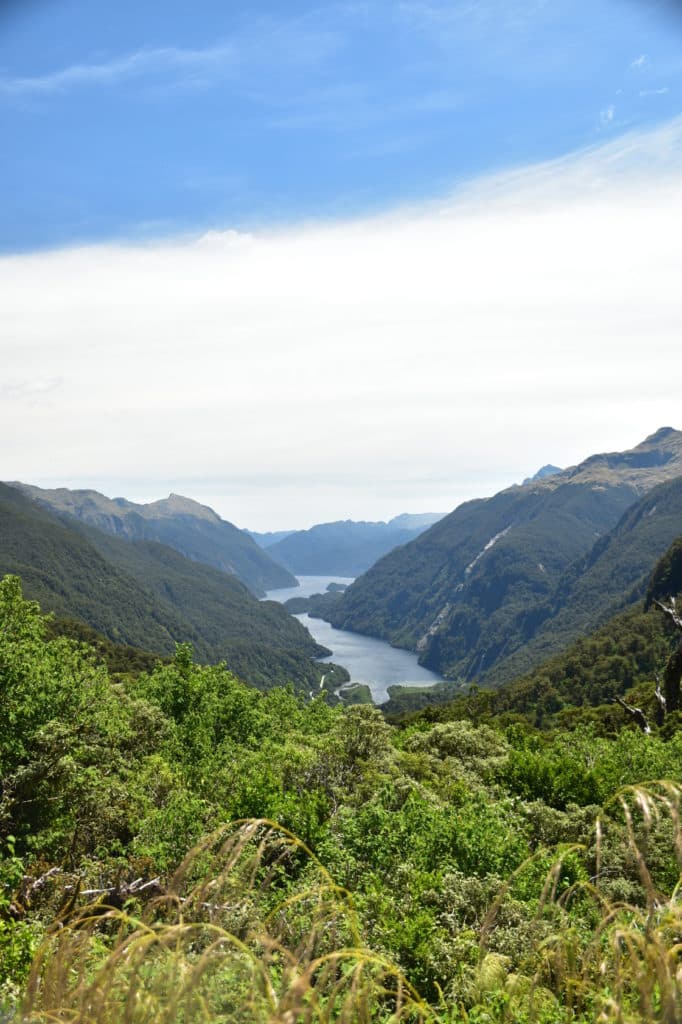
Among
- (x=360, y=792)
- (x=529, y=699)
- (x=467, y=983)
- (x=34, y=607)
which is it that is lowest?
(x=529, y=699)

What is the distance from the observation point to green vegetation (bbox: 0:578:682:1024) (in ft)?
17.1

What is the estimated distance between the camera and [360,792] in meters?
23.3

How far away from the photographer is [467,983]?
11.0 meters

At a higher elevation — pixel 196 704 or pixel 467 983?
pixel 467 983

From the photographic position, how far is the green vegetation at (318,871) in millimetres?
5199

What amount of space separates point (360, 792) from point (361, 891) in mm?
7634

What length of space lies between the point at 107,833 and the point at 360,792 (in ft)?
33.4

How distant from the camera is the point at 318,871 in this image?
52.0ft

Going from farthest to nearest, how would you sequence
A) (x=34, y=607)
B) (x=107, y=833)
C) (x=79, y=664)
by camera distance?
1. (x=79, y=664)
2. (x=34, y=607)
3. (x=107, y=833)

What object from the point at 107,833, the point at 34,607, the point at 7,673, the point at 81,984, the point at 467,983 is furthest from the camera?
the point at 34,607

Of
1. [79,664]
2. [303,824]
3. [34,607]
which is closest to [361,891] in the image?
[303,824]

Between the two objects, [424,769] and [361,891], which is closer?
[361,891]

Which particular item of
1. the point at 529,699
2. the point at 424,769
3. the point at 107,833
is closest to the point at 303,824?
the point at 107,833

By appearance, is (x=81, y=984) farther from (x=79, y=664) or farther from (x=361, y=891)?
(x=79, y=664)
